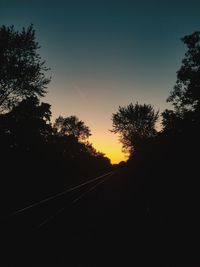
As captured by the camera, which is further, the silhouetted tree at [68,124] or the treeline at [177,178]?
the silhouetted tree at [68,124]

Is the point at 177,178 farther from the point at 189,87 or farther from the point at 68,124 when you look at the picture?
the point at 68,124

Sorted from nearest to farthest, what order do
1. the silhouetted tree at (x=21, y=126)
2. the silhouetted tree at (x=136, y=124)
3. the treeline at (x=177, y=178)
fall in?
the treeline at (x=177, y=178) < the silhouetted tree at (x=21, y=126) < the silhouetted tree at (x=136, y=124)

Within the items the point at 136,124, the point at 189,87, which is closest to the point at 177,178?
the point at 189,87

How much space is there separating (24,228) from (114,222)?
2758mm

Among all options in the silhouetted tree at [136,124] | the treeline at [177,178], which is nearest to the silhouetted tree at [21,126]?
the treeline at [177,178]

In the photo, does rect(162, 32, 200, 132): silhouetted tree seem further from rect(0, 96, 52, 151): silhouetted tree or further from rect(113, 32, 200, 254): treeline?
rect(0, 96, 52, 151): silhouetted tree

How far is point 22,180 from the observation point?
21.0 m

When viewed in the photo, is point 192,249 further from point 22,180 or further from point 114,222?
→ point 22,180

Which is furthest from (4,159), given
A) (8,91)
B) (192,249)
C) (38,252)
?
(192,249)

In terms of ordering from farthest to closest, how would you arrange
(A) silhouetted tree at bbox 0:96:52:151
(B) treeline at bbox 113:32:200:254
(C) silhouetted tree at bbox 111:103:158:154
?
(C) silhouetted tree at bbox 111:103:158:154, (A) silhouetted tree at bbox 0:96:52:151, (B) treeline at bbox 113:32:200:254

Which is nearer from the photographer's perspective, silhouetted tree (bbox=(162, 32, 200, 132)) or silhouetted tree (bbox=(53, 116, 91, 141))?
silhouetted tree (bbox=(162, 32, 200, 132))

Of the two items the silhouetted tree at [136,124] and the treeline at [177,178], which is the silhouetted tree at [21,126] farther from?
the silhouetted tree at [136,124]

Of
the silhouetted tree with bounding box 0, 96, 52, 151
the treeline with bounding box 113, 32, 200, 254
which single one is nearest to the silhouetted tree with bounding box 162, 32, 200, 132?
the treeline with bounding box 113, 32, 200, 254

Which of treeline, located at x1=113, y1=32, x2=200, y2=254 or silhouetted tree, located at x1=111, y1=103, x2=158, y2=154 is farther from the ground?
silhouetted tree, located at x1=111, y1=103, x2=158, y2=154
